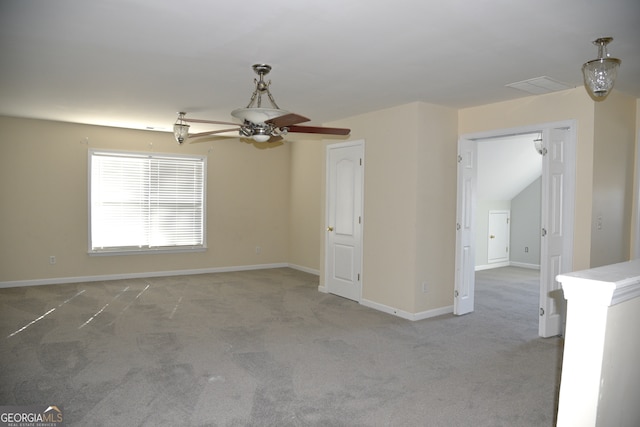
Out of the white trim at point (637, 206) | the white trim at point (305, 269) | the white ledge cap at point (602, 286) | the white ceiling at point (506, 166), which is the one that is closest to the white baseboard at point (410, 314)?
the white trim at point (637, 206)

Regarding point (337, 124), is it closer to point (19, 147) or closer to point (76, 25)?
point (76, 25)

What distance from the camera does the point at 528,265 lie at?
8.54 meters

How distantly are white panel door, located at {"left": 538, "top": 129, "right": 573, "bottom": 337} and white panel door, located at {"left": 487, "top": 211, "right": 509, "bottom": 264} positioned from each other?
14.3ft

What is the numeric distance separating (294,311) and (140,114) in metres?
3.30

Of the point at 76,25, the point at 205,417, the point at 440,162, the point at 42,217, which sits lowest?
the point at 205,417

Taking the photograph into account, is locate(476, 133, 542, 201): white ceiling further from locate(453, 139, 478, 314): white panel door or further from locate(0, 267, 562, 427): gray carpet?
locate(0, 267, 562, 427): gray carpet

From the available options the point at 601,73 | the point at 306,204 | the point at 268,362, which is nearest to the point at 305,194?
the point at 306,204

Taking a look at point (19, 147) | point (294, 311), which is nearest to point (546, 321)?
point (294, 311)

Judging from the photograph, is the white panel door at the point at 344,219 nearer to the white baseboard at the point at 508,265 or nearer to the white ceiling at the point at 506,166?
the white ceiling at the point at 506,166

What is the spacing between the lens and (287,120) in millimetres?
2936

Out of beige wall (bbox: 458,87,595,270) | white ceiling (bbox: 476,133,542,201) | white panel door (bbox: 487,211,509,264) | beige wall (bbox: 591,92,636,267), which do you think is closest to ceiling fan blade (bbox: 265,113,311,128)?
beige wall (bbox: 458,87,595,270)

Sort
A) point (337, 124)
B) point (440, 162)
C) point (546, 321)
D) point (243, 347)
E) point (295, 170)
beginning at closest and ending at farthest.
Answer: point (243, 347), point (546, 321), point (440, 162), point (337, 124), point (295, 170)

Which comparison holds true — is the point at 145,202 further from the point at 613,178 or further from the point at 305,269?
the point at 613,178

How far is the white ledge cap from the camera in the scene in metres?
1.51
